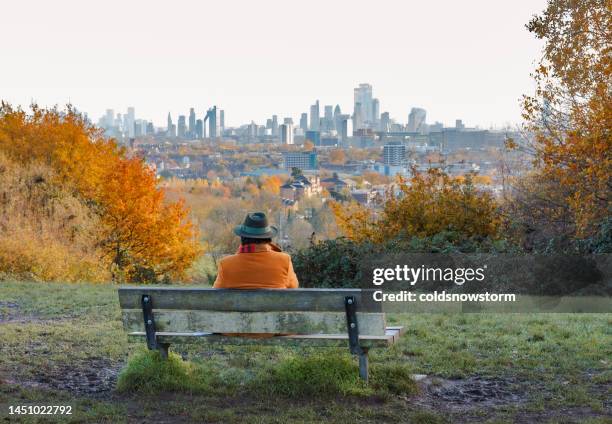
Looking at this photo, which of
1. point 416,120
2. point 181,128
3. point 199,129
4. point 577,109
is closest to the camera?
point 577,109

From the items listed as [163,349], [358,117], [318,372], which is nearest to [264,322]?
[318,372]

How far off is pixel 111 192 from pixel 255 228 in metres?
31.2

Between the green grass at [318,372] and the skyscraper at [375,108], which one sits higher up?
the skyscraper at [375,108]

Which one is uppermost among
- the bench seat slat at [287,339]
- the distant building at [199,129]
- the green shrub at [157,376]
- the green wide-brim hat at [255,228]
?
the distant building at [199,129]

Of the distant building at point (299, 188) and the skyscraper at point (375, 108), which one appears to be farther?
the skyscraper at point (375, 108)

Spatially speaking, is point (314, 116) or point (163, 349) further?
point (314, 116)

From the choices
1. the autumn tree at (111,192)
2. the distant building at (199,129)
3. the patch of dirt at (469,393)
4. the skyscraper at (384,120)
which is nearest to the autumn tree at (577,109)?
the patch of dirt at (469,393)

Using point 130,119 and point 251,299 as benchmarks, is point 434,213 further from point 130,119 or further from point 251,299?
point 130,119

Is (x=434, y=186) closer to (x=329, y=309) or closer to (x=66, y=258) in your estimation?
(x=66, y=258)

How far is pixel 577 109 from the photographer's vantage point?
45.8 feet

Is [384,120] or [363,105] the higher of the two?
[363,105]

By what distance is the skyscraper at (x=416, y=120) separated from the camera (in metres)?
99.6

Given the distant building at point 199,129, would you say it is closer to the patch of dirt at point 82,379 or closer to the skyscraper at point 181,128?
the skyscraper at point 181,128

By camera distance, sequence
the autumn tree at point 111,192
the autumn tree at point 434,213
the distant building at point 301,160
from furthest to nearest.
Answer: the distant building at point 301,160 → the autumn tree at point 111,192 → the autumn tree at point 434,213
